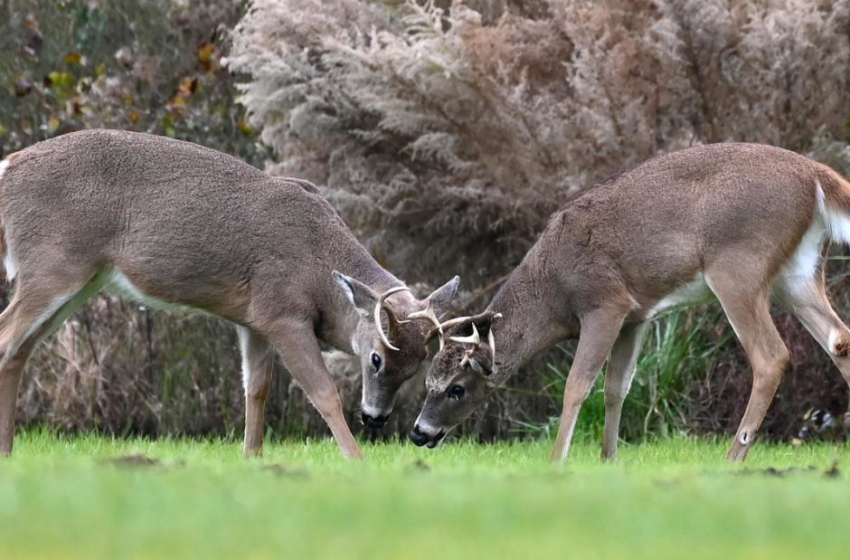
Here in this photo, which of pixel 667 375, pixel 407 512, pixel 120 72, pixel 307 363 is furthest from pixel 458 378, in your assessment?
pixel 120 72

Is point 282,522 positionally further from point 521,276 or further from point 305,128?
point 305,128

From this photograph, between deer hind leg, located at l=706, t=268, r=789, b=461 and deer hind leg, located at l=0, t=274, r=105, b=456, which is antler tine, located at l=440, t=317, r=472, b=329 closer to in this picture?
deer hind leg, located at l=706, t=268, r=789, b=461

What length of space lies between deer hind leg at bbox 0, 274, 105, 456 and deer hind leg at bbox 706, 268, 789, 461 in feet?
12.2

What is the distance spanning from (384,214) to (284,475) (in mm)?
6160

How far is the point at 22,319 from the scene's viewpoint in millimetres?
8664

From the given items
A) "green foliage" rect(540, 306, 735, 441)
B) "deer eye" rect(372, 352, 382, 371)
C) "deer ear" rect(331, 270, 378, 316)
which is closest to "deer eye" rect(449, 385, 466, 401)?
"deer eye" rect(372, 352, 382, 371)

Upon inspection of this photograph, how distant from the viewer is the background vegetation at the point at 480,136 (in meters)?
11.6

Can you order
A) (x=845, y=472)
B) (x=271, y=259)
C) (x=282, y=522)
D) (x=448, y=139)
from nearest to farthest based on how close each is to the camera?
(x=282, y=522), (x=845, y=472), (x=271, y=259), (x=448, y=139)

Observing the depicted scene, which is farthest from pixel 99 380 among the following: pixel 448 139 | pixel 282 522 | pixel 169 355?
pixel 282 522

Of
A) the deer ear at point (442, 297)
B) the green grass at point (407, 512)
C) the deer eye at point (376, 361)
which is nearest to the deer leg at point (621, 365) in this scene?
the deer ear at point (442, 297)

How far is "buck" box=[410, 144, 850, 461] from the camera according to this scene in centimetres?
903

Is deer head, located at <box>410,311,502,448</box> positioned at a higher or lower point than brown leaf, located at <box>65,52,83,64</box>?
lower

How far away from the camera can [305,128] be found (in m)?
12.4

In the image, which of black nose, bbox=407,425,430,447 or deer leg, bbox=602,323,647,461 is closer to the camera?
black nose, bbox=407,425,430,447
